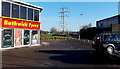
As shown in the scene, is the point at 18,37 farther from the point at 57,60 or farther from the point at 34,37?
the point at 57,60

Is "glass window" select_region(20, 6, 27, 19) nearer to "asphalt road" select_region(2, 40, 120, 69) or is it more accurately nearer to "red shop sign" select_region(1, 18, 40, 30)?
"red shop sign" select_region(1, 18, 40, 30)

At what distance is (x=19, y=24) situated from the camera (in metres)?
18.3

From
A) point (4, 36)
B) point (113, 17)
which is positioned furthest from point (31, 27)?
point (113, 17)

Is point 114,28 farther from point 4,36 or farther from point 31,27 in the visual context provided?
point 4,36

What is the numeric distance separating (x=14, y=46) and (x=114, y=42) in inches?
413

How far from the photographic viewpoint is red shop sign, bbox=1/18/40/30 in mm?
16247

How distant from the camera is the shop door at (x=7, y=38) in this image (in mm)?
16188

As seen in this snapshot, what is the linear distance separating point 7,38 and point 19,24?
2425 mm

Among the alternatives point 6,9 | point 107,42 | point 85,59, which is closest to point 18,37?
point 6,9

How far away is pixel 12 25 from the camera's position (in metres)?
17.3

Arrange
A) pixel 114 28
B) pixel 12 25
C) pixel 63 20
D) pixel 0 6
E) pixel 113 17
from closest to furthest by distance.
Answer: pixel 0 6
pixel 12 25
pixel 114 28
pixel 113 17
pixel 63 20

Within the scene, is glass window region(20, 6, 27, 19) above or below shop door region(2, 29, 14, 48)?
above

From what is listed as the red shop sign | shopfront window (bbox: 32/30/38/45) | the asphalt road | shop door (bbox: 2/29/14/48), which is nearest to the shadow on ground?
the asphalt road

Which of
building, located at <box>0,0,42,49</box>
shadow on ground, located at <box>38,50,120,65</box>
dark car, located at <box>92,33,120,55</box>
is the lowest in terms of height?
shadow on ground, located at <box>38,50,120,65</box>
